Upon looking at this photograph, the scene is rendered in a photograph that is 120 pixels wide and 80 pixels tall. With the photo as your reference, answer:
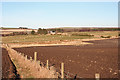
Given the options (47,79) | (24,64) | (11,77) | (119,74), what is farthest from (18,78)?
(119,74)

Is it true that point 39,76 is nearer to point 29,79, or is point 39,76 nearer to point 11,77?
point 29,79

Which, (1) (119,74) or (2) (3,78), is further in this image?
(1) (119,74)

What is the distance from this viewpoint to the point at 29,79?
1364cm

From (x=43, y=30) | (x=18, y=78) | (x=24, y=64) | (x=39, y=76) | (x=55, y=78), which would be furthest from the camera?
(x=43, y=30)

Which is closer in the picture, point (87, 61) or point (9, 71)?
point (9, 71)

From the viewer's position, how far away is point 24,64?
18719 millimetres

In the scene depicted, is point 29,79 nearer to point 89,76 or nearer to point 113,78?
point 89,76

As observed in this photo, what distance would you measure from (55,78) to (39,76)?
2290 millimetres

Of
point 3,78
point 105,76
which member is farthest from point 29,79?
point 105,76

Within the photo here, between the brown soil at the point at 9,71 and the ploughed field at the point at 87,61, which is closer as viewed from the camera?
the brown soil at the point at 9,71

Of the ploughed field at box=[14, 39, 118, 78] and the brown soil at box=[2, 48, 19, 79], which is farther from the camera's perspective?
the ploughed field at box=[14, 39, 118, 78]

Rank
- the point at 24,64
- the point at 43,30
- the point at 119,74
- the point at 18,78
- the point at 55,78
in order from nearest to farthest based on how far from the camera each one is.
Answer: the point at 55,78
the point at 18,78
the point at 119,74
the point at 24,64
the point at 43,30

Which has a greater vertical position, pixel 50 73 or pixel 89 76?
pixel 50 73

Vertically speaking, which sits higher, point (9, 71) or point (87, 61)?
point (9, 71)
